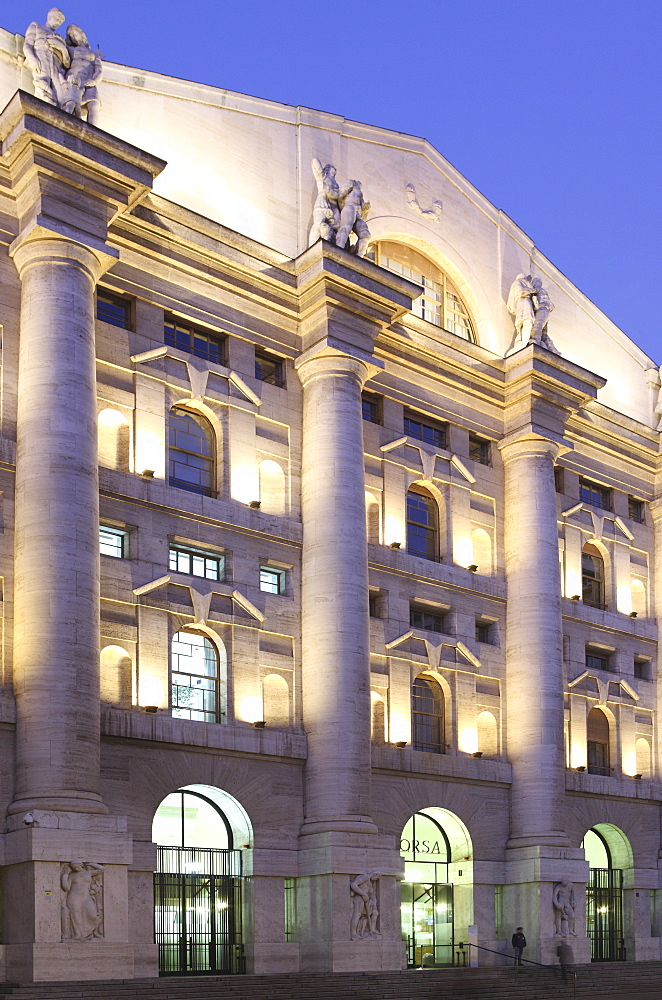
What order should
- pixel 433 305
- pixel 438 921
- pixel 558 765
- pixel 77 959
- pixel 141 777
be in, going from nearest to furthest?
pixel 77 959, pixel 141 777, pixel 438 921, pixel 558 765, pixel 433 305

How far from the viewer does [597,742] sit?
5234 cm

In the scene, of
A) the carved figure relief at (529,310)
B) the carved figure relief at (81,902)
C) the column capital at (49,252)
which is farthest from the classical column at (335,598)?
the carved figure relief at (529,310)

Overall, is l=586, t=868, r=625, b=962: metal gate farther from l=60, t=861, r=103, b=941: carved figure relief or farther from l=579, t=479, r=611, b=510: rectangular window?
l=60, t=861, r=103, b=941: carved figure relief

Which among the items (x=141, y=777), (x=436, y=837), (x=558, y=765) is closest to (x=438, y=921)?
(x=436, y=837)

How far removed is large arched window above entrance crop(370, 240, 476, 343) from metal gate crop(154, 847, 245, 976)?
23.0 meters

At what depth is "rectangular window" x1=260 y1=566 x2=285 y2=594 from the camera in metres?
42.3

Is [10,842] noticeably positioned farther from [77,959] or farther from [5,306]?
[5,306]

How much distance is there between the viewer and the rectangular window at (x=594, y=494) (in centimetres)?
5556

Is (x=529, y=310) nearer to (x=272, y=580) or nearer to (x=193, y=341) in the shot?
(x=193, y=341)

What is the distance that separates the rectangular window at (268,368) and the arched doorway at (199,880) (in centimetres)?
1398

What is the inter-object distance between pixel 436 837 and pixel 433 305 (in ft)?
68.0

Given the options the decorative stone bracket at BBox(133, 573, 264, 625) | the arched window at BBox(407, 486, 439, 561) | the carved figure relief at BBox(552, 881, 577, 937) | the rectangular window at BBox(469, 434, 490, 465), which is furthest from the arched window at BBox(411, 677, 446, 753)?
the rectangular window at BBox(469, 434, 490, 465)

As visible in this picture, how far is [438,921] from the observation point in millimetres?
44562

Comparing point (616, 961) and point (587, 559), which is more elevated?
point (587, 559)
